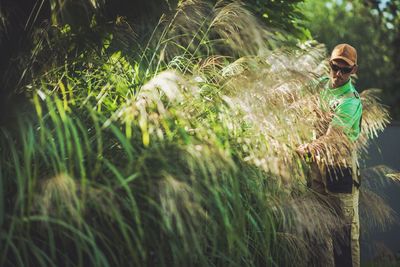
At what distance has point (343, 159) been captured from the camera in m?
3.79

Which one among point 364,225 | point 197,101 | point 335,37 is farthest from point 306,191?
point 335,37

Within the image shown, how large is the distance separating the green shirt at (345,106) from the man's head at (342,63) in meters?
0.05

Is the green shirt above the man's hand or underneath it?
above

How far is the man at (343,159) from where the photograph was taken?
3889 millimetres

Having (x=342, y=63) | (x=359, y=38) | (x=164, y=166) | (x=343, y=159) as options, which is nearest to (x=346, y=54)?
(x=342, y=63)

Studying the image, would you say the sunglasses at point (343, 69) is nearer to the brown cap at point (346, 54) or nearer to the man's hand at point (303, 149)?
the brown cap at point (346, 54)

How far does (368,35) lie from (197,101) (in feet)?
72.8

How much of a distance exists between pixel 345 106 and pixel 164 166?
1373mm

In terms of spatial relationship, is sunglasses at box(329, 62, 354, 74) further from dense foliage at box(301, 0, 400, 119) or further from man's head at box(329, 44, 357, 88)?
dense foliage at box(301, 0, 400, 119)

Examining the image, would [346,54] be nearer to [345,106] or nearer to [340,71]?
[340,71]

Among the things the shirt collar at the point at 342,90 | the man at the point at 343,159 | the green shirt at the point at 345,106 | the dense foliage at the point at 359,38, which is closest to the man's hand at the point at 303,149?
the man at the point at 343,159

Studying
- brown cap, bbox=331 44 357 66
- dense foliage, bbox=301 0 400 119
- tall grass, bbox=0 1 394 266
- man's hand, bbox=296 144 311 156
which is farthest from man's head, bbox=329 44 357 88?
dense foliage, bbox=301 0 400 119

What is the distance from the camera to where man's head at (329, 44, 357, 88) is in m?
4.16

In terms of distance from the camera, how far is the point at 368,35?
24.8 metres
